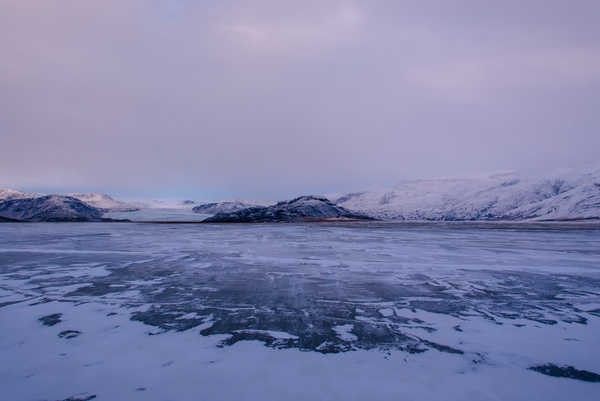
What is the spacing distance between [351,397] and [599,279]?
6.93 metres

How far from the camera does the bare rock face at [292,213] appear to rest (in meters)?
61.8

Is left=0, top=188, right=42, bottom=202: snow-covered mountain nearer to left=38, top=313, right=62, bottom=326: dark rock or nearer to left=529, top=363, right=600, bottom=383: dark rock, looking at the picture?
left=38, top=313, right=62, bottom=326: dark rock

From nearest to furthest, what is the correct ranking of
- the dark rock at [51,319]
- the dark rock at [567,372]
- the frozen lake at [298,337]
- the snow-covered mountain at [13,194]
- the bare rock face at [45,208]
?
1. the frozen lake at [298,337]
2. the dark rock at [567,372]
3. the dark rock at [51,319]
4. the bare rock face at [45,208]
5. the snow-covered mountain at [13,194]

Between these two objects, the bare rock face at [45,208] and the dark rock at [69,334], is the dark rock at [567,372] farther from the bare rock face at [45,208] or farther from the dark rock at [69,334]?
the bare rock face at [45,208]

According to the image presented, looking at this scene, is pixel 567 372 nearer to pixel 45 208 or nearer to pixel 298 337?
pixel 298 337

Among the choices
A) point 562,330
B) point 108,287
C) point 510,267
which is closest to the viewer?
point 562,330

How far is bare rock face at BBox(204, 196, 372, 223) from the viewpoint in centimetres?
6175

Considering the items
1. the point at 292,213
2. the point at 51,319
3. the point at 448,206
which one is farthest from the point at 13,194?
the point at 448,206

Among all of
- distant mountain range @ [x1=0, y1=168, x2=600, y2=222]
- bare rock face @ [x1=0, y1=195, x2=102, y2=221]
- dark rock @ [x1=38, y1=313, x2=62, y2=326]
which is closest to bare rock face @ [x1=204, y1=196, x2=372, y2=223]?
distant mountain range @ [x1=0, y1=168, x2=600, y2=222]

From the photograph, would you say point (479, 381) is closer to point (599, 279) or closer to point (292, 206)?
point (599, 279)

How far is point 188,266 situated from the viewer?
720cm

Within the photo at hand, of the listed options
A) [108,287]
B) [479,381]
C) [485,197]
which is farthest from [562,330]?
[485,197]

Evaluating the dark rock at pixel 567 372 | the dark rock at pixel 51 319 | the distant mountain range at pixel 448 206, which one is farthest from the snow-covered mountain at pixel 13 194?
the dark rock at pixel 567 372

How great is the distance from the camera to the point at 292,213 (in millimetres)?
67250
